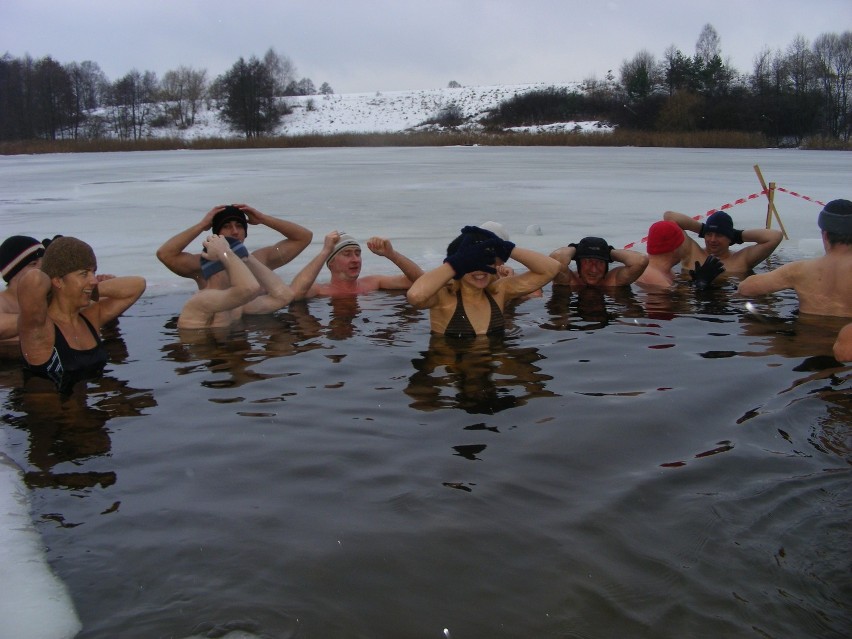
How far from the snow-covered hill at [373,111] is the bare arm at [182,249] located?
53285 mm

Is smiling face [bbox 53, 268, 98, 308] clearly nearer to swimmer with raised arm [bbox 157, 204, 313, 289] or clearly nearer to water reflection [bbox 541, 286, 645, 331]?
swimmer with raised arm [bbox 157, 204, 313, 289]

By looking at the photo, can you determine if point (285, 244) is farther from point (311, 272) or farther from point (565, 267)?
point (565, 267)

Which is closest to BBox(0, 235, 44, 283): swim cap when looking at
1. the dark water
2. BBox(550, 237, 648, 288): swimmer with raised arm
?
the dark water

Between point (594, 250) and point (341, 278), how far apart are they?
8.10ft

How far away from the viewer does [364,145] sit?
1548 inches

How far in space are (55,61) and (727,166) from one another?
209 feet

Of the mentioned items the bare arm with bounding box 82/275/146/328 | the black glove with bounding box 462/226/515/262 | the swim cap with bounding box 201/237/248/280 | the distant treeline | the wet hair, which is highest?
the distant treeline

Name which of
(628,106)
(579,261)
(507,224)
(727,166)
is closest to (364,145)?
(628,106)

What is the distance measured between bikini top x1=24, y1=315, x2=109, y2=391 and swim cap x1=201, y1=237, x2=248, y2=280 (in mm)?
1375

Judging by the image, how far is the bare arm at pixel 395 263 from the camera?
20.7ft

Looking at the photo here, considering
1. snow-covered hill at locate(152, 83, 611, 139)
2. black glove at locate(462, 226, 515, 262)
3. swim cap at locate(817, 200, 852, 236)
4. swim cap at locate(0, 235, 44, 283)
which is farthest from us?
snow-covered hill at locate(152, 83, 611, 139)

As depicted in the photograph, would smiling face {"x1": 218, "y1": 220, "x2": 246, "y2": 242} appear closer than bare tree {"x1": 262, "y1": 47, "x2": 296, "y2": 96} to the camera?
Yes

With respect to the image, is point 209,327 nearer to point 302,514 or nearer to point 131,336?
point 131,336

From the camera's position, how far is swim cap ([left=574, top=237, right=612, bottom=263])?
7656 mm
